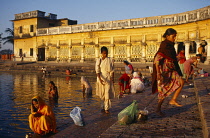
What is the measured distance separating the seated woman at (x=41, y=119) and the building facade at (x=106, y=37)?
1709 cm

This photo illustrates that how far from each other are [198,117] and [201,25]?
17.2 meters

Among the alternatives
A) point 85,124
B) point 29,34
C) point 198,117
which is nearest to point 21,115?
point 85,124

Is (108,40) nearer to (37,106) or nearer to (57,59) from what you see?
(57,59)

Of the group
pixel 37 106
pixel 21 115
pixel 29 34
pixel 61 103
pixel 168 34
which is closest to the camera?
pixel 37 106

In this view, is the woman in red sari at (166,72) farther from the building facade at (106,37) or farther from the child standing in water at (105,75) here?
the building facade at (106,37)

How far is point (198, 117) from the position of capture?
5.30 m

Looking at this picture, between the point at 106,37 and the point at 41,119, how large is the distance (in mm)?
24052

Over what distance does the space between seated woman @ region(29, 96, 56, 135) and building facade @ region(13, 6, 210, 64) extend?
56.1ft

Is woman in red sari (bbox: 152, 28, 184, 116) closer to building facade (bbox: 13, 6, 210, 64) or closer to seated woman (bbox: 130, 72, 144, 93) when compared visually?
seated woman (bbox: 130, 72, 144, 93)

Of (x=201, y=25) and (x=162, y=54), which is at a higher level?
(x=201, y=25)

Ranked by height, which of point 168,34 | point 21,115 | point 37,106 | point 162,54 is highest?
point 168,34

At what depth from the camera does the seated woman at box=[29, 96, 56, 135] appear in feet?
16.4

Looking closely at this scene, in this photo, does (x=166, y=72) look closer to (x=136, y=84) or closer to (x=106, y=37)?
(x=136, y=84)

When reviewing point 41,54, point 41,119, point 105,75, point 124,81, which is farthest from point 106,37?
point 41,119
